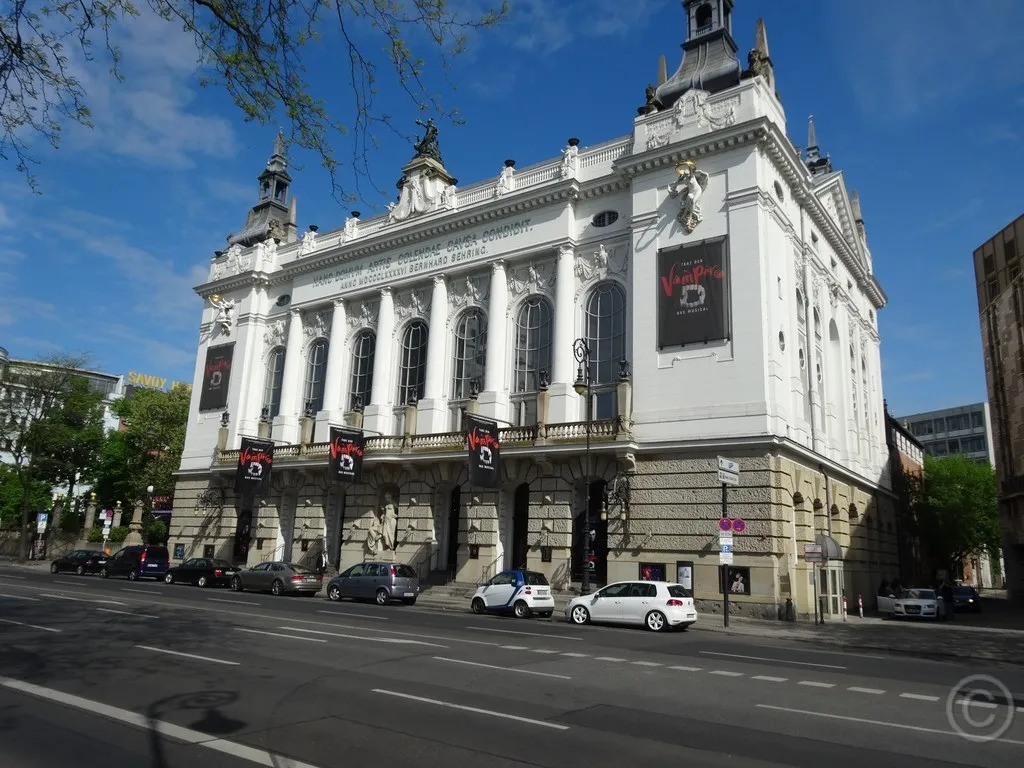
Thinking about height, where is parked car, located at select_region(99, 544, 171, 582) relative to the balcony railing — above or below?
below

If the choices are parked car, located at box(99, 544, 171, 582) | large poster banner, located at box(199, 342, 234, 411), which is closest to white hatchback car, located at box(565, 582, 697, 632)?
parked car, located at box(99, 544, 171, 582)

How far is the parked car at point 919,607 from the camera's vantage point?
31844 millimetres

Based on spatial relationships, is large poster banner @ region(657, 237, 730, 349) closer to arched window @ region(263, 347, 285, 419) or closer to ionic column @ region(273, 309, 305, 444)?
ionic column @ region(273, 309, 305, 444)

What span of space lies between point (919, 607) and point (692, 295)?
667 inches

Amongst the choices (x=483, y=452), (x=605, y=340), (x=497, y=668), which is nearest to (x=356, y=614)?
(x=483, y=452)

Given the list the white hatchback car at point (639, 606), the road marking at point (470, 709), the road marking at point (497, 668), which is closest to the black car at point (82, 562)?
the white hatchback car at point (639, 606)

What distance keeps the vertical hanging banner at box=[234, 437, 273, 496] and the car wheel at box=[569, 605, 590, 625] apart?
22.9 metres

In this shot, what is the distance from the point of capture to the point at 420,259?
134 feet

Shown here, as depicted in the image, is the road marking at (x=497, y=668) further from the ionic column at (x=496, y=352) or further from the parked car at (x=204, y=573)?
the parked car at (x=204, y=573)

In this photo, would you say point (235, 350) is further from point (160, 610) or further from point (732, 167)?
point (732, 167)

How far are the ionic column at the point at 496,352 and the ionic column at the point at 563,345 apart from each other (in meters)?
2.85

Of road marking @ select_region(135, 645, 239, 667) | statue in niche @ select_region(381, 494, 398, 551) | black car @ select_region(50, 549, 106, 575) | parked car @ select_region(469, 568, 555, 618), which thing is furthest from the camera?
black car @ select_region(50, 549, 106, 575)

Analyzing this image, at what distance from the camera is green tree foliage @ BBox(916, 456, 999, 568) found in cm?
5712

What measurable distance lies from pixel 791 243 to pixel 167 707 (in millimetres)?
31402
